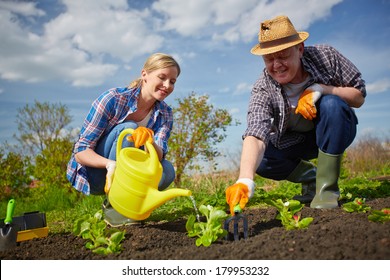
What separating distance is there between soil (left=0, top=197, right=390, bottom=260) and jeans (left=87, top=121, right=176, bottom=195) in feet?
1.84

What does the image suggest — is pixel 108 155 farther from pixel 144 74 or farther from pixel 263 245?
pixel 263 245

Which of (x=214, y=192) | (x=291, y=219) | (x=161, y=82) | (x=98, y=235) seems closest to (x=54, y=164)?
(x=214, y=192)

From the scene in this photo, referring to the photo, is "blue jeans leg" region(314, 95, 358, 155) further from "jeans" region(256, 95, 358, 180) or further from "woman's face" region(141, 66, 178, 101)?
"woman's face" region(141, 66, 178, 101)

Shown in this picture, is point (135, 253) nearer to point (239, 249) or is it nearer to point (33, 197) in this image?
point (239, 249)

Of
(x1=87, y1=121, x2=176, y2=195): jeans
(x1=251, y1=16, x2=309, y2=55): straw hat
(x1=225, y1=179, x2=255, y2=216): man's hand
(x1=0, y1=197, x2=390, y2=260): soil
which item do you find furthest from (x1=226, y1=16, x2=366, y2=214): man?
(x1=87, y1=121, x2=176, y2=195): jeans

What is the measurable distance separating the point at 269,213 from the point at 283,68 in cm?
103

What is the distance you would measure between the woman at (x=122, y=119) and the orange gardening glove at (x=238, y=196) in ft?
2.49

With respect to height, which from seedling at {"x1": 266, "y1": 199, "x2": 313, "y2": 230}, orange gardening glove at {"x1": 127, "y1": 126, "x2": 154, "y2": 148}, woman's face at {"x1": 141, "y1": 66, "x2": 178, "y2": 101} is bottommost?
seedling at {"x1": 266, "y1": 199, "x2": 313, "y2": 230}

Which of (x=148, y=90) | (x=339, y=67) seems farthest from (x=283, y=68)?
(x=148, y=90)

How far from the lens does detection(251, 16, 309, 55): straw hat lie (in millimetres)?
2490

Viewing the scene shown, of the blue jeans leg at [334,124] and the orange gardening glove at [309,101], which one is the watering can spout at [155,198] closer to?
the orange gardening glove at [309,101]

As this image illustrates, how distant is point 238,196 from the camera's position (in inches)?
78.5

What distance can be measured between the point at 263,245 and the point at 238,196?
15.3 inches

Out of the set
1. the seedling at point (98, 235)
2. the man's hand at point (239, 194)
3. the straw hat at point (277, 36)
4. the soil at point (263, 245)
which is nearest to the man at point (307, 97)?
the straw hat at point (277, 36)
